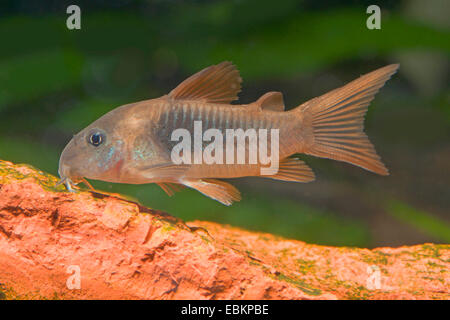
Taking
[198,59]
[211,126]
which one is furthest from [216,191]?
[198,59]

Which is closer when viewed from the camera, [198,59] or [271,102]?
[271,102]

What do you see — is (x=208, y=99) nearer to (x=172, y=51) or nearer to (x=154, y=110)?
(x=154, y=110)

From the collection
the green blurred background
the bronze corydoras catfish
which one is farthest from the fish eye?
the green blurred background

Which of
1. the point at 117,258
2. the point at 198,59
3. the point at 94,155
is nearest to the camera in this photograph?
the point at 117,258

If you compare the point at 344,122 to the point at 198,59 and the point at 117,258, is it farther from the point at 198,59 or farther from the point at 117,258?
the point at 198,59

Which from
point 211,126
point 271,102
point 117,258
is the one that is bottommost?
point 117,258

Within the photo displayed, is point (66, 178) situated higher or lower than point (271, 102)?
lower

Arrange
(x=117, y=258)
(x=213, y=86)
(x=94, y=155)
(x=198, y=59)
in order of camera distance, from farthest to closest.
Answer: (x=198, y=59) → (x=213, y=86) → (x=94, y=155) → (x=117, y=258)
